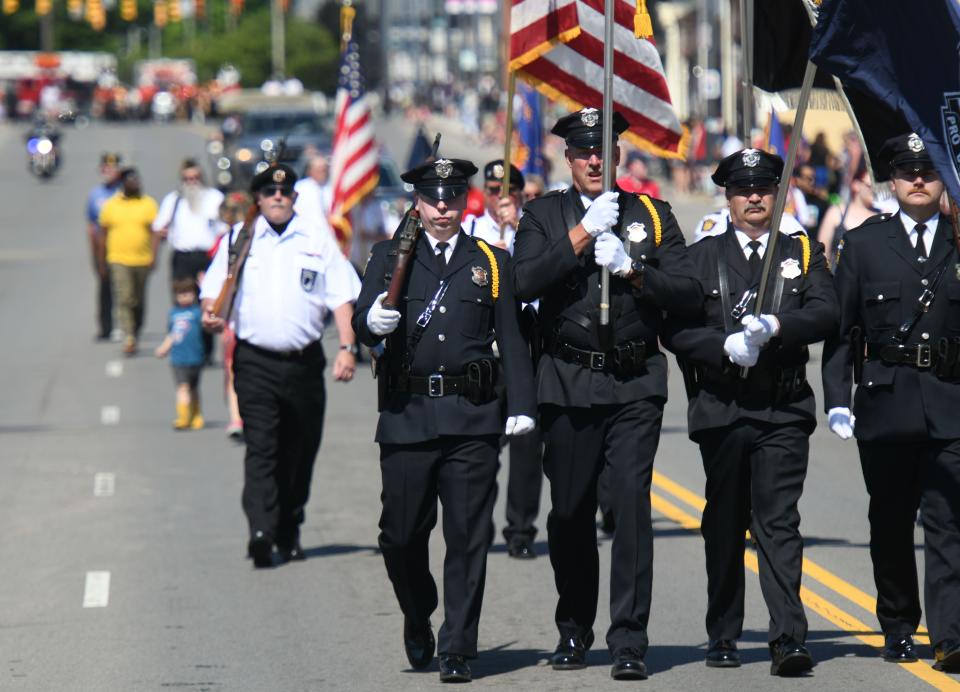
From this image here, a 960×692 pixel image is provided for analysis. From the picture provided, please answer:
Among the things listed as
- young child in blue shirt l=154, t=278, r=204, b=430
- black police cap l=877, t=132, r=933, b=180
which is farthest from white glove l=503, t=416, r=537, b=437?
young child in blue shirt l=154, t=278, r=204, b=430

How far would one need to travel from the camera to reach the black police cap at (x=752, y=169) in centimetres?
817

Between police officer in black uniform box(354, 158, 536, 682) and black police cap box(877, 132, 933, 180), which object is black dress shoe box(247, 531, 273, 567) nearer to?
police officer in black uniform box(354, 158, 536, 682)

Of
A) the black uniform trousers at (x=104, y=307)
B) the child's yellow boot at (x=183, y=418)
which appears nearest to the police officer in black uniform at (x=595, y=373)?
the child's yellow boot at (x=183, y=418)

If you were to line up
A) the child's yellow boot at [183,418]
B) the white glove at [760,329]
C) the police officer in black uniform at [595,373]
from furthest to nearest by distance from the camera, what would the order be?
the child's yellow boot at [183,418] < the police officer in black uniform at [595,373] < the white glove at [760,329]

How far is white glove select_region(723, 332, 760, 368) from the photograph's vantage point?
308 inches

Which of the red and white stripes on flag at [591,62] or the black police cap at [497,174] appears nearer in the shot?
the red and white stripes on flag at [591,62]

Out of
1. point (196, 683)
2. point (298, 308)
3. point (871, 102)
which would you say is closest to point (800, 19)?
point (871, 102)

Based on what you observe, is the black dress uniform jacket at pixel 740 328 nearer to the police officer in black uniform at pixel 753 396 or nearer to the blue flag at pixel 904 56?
the police officer in black uniform at pixel 753 396

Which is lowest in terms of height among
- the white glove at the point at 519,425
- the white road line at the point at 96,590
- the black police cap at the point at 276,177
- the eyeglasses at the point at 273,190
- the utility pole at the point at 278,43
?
the white road line at the point at 96,590

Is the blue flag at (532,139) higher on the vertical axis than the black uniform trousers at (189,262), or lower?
higher

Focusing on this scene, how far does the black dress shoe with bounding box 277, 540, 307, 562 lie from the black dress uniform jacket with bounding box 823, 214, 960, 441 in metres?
4.01

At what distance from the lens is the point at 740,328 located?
320 inches

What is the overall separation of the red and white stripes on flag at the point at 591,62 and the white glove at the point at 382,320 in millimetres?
2218

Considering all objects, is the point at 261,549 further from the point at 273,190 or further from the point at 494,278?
the point at 494,278
